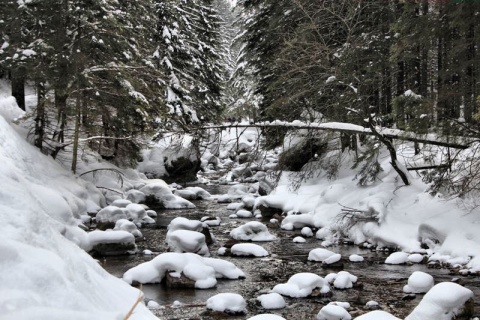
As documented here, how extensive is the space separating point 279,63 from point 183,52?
11901 millimetres

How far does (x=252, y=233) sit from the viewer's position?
12062 millimetres

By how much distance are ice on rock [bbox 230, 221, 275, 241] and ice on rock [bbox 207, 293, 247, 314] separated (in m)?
4.92

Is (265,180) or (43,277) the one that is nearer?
(43,277)

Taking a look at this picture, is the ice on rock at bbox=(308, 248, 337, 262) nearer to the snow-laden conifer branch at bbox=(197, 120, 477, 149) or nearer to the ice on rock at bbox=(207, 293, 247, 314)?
the snow-laden conifer branch at bbox=(197, 120, 477, 149)

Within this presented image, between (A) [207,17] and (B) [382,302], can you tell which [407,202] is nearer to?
(B) [382,302]

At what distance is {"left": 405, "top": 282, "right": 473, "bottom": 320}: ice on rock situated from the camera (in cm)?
605

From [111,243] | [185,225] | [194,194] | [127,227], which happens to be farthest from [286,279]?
[194,194]

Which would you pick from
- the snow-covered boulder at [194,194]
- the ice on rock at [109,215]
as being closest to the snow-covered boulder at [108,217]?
the ice on rock at [109,215]

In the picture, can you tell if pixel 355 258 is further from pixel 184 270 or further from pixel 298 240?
pixel 184 270

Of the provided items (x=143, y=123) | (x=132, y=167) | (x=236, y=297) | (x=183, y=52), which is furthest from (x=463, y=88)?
(x=183, y=52)

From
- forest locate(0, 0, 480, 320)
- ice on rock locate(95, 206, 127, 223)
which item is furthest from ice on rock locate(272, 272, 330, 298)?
ice on rock locate(95, 206, 127, 223)

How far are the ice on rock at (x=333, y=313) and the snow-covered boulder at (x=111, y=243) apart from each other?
17.1 feet

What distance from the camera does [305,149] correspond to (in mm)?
17500

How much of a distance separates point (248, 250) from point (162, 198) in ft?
26.0
